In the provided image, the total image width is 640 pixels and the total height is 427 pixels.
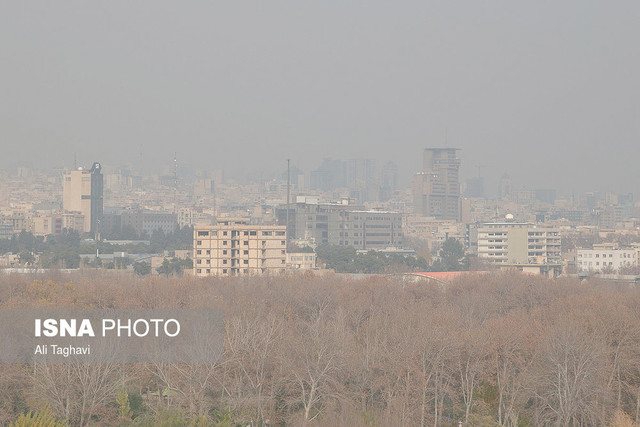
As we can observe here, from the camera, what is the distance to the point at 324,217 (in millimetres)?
83625

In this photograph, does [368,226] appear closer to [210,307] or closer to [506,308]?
[506,308]

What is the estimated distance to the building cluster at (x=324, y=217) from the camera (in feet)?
166

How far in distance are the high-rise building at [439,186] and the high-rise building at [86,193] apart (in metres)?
47.7

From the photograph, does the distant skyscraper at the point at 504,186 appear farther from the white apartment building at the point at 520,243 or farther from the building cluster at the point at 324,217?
the white apartment building at the point at 520,243

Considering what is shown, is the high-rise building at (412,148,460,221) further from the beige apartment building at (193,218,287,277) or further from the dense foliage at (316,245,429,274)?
the beige apartment building at (193,218,287,277)

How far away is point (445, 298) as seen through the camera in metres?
32.0

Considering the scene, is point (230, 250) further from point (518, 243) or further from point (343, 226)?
point (343, 226)

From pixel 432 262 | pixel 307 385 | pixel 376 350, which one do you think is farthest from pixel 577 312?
pixel 432 262

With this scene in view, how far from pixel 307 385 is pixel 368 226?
65290 mm

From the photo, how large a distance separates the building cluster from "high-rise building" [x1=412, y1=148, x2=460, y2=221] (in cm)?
13

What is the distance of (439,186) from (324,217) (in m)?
60.5

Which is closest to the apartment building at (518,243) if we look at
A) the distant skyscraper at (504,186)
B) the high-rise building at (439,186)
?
the high-rise building at (439,186)

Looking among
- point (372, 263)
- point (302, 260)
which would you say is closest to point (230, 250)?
point (302, 260)

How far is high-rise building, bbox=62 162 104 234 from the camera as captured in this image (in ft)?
325
